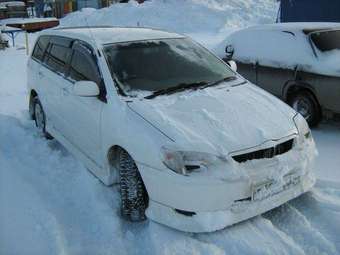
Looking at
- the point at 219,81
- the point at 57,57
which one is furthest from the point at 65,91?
the point at 219,81

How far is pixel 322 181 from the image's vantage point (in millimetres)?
4770

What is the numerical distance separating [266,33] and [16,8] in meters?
30.0

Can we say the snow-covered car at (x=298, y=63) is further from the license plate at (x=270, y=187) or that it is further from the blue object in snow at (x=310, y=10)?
the blue object in snow at (x=310, y=10)

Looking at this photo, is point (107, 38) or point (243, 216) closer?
point (243, 216)

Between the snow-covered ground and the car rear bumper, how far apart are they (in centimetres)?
14

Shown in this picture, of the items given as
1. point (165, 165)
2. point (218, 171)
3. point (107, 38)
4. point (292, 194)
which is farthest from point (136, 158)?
point (107, 38)

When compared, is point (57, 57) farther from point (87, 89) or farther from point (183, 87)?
point (183, 87)

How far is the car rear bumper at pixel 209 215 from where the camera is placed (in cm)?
363

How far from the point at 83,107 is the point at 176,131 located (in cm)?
145

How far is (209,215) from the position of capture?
3627mm

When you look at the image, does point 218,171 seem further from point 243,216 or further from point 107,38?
point 107,38

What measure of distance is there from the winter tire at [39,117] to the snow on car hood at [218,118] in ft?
8.83

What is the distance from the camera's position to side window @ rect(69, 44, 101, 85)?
4762 mm

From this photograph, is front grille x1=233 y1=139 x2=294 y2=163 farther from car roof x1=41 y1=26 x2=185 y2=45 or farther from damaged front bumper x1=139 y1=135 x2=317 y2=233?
car roof x1=41 y1=26 x2=185 y2=45
